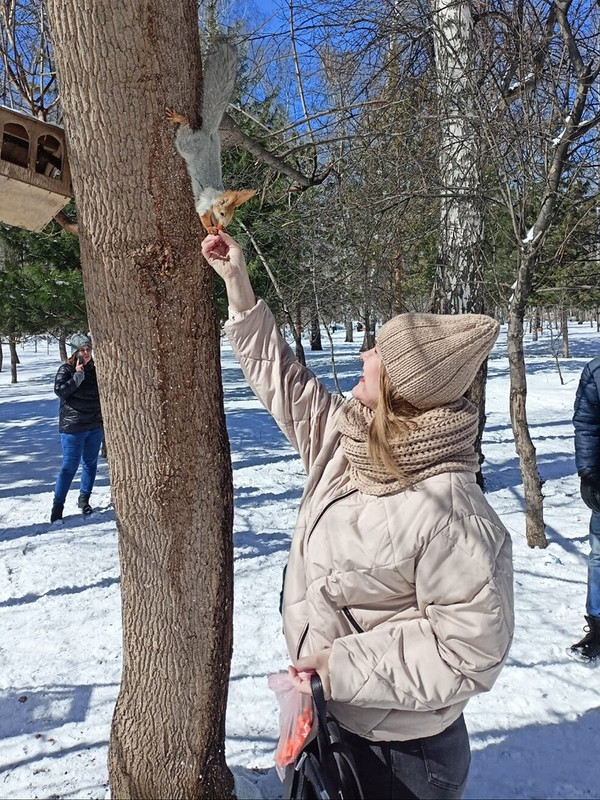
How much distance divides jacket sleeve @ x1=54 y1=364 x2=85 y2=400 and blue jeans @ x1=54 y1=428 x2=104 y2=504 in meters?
0.41

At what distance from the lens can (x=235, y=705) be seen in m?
2.75

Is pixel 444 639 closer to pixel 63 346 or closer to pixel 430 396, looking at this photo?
pixel 430 396

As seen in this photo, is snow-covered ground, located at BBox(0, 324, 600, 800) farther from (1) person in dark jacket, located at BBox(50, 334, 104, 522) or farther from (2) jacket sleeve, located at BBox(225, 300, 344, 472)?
(2) jacket sleeve, located at BBox(225, 300, 344, 472)

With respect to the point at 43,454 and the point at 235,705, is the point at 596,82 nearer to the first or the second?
the point at 235,705

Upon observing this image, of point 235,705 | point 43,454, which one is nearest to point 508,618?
point 235,705

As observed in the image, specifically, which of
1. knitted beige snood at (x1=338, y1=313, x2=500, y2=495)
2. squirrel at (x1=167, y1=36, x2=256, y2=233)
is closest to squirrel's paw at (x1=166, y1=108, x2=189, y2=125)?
squirrel at (x1=167, y1=36, x2=256, y2=233)

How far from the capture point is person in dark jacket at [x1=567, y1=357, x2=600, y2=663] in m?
3.10

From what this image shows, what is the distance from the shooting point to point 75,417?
554cm

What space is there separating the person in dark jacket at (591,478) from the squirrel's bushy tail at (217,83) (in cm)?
248

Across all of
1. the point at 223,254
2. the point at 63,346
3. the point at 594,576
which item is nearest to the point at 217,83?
the point at 223,254

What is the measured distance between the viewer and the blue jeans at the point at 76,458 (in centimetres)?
549

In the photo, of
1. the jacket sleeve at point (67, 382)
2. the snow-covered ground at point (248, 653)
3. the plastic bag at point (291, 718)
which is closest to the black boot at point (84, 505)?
the snow-covered ground at point (248, 653)

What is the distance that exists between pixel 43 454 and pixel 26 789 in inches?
277

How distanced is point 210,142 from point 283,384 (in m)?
0.67
